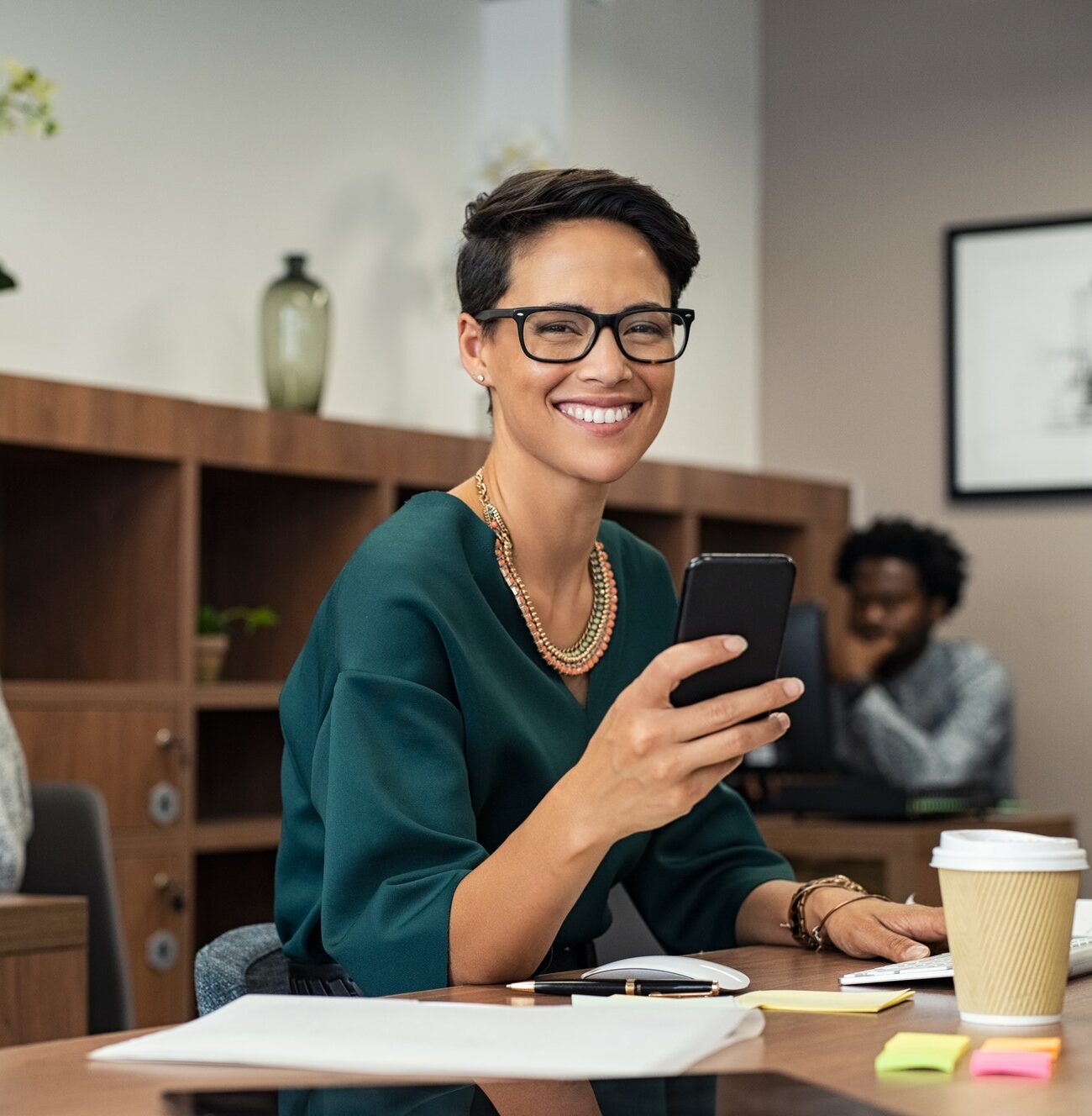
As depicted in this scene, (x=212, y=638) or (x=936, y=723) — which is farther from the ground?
(x=212, y=638)

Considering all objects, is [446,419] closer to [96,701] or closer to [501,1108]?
[96,701]

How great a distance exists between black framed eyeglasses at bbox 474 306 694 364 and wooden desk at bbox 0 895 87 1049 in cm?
119

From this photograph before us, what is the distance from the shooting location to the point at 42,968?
2277 millimetres

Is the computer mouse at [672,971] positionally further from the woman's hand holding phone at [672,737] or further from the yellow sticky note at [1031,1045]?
the yellow sticky note at [1031,1045]

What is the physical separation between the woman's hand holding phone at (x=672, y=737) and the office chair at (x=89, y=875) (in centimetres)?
179

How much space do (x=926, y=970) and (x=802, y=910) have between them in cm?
27

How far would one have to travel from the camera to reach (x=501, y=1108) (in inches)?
31.9

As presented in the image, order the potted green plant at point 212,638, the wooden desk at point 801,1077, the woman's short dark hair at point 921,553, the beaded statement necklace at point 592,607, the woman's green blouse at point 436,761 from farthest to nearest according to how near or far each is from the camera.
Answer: the woman's short dark hair at point 921,553, the potted green plant at point 212,638, the beaded statement necklace at point 592,607, the woman's green blouse at point 436,761, the wooden desk at point 801,1077

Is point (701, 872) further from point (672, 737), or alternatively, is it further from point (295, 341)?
point (295, 341)

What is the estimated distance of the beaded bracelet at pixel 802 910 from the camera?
4.73 ft

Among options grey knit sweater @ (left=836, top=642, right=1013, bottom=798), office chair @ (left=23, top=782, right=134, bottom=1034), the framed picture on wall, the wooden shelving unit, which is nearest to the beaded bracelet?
office chair @ (left=23, top=782, right=134, bottom=1034)

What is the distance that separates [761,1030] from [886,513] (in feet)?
15.1

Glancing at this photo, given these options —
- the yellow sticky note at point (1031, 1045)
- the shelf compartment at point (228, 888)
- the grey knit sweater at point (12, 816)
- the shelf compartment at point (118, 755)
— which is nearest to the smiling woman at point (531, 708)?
the yellow sticky note at point (1031, 1045)

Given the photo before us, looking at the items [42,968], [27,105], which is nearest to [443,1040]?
[42,968]
